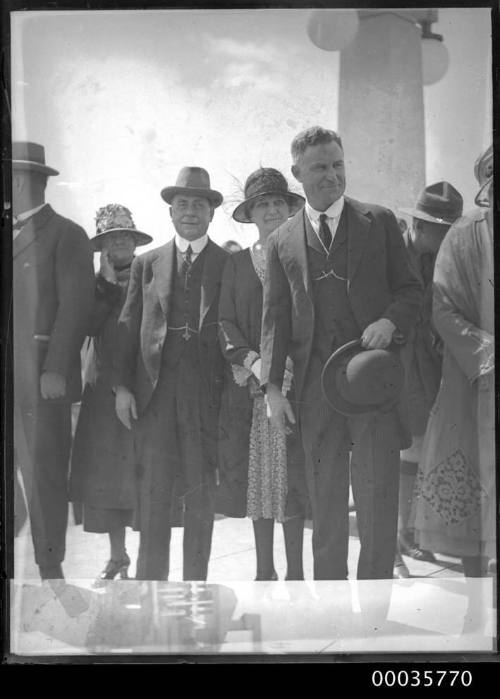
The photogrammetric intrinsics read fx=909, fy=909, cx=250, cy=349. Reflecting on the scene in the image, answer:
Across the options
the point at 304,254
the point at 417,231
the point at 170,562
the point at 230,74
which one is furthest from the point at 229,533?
the point at 230,74

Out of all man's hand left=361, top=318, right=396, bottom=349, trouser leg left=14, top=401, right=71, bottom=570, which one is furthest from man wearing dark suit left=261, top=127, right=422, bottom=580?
trouser leg left=14, top=401, right=71, bottom=570

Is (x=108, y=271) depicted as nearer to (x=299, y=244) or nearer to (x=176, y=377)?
(x=176, y=377)

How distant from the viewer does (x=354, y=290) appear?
12.7 feet

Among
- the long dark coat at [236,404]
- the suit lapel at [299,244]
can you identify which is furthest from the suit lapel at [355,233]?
the long dark coat at [236,404]

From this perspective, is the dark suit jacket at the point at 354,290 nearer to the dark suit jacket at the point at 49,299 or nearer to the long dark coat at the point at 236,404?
the long dark coat at the point at 236,404

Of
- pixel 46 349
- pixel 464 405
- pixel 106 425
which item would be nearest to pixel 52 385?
pixel 46 349

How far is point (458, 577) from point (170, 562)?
4.06 feet

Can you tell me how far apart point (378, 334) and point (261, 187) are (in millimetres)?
803

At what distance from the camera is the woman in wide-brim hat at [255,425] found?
388cm

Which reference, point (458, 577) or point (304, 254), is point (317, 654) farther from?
point (304, 254)

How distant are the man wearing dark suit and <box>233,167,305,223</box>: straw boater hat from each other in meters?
0.08

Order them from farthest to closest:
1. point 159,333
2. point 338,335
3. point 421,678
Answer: point 159,333 → point 338,335 → point 421,678

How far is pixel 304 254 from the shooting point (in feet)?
12.8

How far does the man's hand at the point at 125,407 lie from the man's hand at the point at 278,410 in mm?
596
